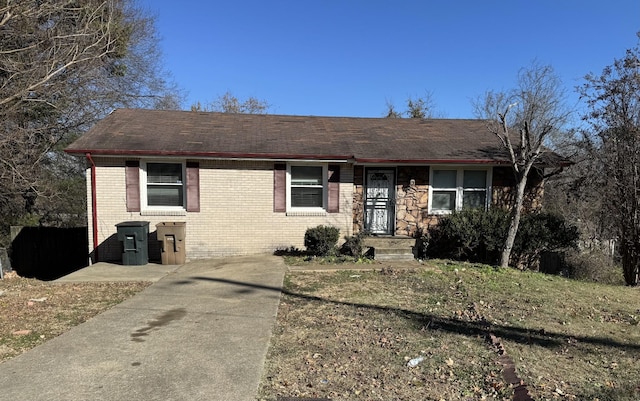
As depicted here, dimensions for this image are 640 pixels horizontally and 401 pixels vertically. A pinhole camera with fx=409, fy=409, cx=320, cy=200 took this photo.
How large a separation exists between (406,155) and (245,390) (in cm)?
887

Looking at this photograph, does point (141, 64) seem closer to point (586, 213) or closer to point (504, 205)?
point (504, 205)

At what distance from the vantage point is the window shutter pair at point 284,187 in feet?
36.1

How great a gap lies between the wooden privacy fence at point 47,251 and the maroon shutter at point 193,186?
5.82m

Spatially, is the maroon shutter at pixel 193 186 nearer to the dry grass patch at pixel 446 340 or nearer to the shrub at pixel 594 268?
the dry grass patch at pixel 446 340

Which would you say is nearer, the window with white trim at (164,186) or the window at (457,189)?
the window with white trim at (164,186)

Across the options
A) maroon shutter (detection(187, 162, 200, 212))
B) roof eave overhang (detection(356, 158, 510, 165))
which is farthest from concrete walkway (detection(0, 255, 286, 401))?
roof eave overhang (detection(356, 158, 510, 165))

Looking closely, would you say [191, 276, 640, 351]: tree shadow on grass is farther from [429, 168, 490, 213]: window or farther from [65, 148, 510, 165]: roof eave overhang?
[429, 168, 490, 213]: window

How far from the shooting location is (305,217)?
11.2m

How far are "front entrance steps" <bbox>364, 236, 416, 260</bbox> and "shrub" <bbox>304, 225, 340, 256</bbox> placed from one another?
1001 mm

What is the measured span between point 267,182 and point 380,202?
3.35 m

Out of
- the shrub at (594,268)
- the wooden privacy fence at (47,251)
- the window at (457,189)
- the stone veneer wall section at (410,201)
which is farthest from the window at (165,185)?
the shrub at (594,268)

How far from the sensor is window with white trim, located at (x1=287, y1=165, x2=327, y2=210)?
37.0 ft

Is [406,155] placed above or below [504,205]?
above

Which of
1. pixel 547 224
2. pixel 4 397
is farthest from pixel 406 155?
pixel 4 397
